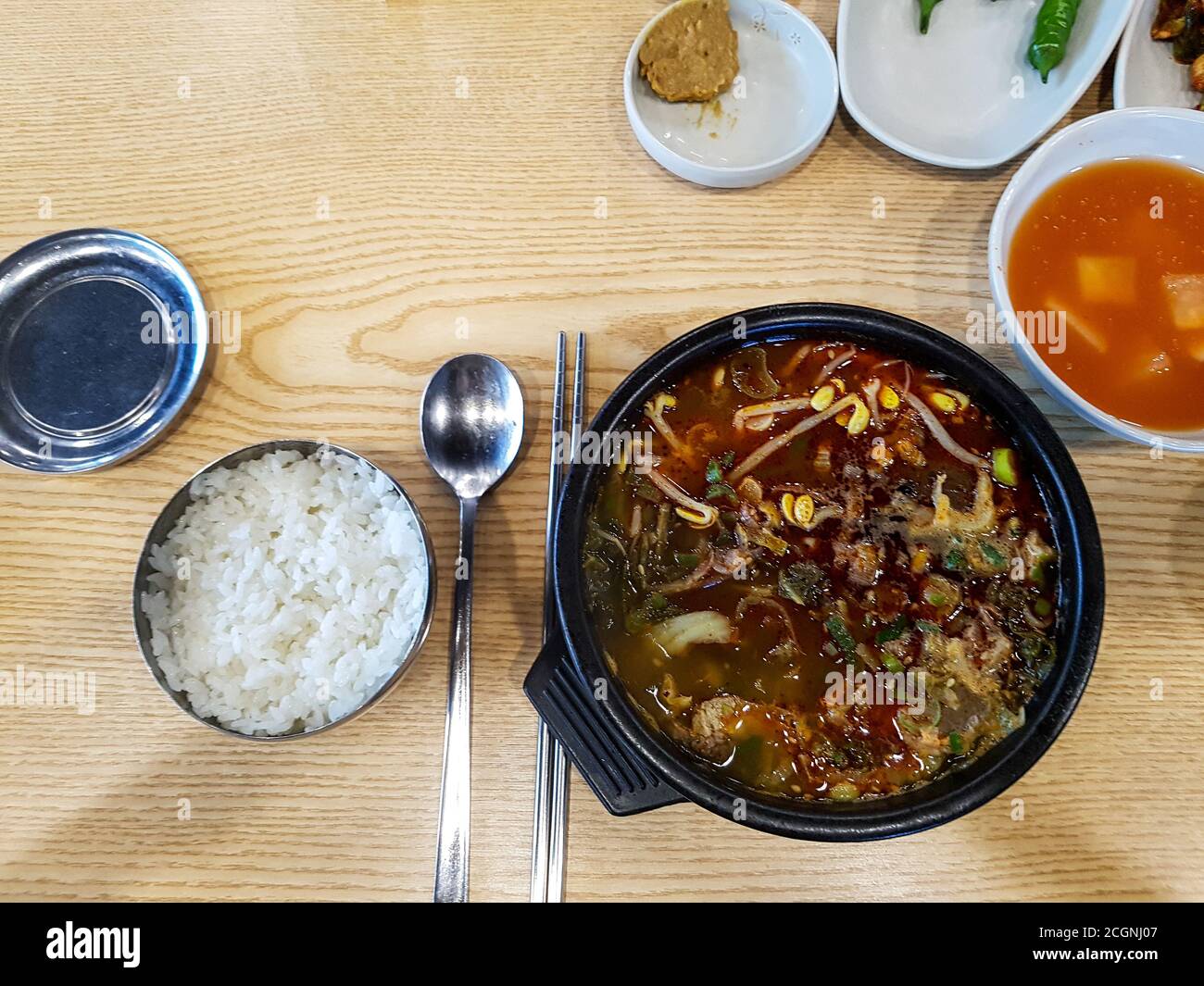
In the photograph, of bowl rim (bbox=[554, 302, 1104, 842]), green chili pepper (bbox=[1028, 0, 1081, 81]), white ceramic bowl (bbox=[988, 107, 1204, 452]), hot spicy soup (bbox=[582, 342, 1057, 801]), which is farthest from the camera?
green chili pepper (bbox=[1028, 0, 1081, 81])

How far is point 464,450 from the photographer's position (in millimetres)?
1886

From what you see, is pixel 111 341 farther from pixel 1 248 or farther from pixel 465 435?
pixel 465 435

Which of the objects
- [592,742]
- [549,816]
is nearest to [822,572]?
[592,742]

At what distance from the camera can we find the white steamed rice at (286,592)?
67.5 inches

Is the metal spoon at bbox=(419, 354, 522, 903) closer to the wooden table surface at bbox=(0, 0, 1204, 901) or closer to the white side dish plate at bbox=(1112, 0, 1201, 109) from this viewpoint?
the wooden table surface at bbox=(0, 0, 1204, 901)

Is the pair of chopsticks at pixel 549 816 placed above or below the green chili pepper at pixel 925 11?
below

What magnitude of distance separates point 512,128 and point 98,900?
6.90 ft

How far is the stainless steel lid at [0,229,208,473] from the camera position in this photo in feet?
6.36

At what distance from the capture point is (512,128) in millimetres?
2109

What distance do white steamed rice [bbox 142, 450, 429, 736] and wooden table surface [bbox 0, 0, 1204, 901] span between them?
152mm

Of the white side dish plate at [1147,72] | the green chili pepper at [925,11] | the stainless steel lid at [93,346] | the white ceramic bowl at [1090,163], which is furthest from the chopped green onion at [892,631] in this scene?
the stainless steel lid at [93,346]

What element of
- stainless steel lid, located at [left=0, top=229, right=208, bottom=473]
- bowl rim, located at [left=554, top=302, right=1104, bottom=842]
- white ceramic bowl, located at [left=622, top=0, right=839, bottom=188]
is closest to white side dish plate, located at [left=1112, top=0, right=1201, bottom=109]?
A: white ceramic bowl, located at [left=622, top=0, right=839, bottom=188]

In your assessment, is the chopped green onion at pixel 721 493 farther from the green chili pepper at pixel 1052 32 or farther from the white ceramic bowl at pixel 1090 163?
the green chili pepper at pixel 1052 32

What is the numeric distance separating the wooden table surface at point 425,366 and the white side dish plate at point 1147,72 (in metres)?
0.13
